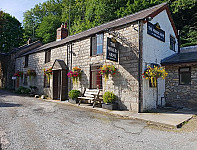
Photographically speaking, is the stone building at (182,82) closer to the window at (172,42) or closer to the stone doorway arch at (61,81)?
the window at (172,42)

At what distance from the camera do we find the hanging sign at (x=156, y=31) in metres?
8.93

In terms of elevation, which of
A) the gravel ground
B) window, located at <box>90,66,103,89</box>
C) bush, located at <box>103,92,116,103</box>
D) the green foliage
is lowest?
the gravel ground

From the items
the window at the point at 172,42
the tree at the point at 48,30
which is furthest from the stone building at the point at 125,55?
the tree at the point at 48,30

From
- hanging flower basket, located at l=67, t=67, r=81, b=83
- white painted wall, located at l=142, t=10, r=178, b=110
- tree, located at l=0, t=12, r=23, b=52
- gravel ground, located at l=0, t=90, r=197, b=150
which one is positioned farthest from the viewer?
tree, located at l=0, t=12, r=23, b=52

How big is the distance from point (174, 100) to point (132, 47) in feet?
15.8

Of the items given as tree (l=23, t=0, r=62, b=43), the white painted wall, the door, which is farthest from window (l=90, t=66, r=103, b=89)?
tree (l=23, t=0, r=62, b=43)

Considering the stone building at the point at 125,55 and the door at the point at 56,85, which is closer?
the stone building at the point at 125,55

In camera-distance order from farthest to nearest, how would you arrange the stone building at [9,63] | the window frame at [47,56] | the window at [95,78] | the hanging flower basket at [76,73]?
the stone building at [9,63] → the window frame at [47,56] → the hanging flower basket at [76,73] → the window at [95,78]

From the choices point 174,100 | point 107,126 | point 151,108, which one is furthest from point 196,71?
point 107,126

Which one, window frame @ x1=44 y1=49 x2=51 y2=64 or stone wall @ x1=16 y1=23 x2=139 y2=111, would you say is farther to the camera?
window frame @ x1=44 y1=49 x2=51 y2=64

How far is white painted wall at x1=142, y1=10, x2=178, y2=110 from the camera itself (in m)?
8.50

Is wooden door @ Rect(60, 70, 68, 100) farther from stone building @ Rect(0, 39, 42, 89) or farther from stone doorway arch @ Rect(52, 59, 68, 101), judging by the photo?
stone building @ Rect(0, 39, 42, 89)

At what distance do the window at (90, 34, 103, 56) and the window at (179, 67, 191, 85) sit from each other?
538 centimetres

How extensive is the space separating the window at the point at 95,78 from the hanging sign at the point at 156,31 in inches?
153
